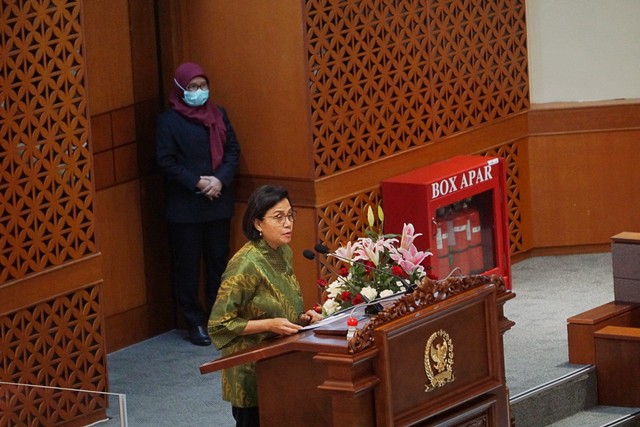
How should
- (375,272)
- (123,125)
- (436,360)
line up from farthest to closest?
(123,125), (375,272), (436,360)

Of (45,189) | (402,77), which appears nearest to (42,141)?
(45,189)

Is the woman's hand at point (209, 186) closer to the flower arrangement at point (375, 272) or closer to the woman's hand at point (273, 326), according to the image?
the flower arrangement at point (375, 272)

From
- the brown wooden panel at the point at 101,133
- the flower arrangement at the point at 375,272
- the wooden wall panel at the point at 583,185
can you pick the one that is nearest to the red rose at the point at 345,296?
the flower arrangement at the point at 375,272

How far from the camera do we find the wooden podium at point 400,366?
457cm

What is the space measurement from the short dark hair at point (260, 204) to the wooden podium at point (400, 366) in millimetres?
474

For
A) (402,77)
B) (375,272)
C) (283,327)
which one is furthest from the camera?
(402,77)

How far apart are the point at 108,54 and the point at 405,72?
1.80 meters

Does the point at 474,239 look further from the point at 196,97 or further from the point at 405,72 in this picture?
the point at 196,97

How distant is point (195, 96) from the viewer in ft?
25.1

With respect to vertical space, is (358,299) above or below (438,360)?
above

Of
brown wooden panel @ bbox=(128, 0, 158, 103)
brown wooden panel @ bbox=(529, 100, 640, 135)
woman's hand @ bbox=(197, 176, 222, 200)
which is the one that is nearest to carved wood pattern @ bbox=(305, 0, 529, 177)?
brown wooden panel @ bbox=(529, 100, 640, 135)

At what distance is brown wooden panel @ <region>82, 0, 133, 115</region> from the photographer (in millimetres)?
7652

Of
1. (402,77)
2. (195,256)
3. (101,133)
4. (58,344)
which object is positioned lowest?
(58,344)

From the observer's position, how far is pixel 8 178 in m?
6.36
